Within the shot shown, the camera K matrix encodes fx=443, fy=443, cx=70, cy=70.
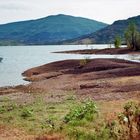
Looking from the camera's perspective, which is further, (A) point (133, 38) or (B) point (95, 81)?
(A) point (133, 38)

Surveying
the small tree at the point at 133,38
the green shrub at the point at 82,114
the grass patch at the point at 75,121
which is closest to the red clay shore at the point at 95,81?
the grass patch at the point at 75,121

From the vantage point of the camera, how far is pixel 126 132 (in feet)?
62.3

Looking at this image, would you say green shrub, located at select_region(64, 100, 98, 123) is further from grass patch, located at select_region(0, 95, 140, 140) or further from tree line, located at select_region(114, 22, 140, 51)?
tree line, located at select_region(114, 22, 140, 51)

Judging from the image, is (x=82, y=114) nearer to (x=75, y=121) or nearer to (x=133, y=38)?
(x=75, y=121)

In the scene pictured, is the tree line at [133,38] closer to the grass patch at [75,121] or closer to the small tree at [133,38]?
the small tree at [133,38]

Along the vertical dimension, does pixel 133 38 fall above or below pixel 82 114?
above

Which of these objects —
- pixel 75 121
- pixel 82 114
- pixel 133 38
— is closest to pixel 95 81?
pixel 82 114

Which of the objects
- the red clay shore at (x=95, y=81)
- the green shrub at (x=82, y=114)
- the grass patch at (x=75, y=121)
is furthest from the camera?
the red clay shore at (x=95, y=81)

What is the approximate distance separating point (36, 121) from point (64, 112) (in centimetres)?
309

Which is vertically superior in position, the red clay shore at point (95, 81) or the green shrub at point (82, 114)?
the green shrub at point (82, 114)

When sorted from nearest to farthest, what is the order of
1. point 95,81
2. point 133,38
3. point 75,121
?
1. point 75,121
2. point 95,81
3. point 133,38

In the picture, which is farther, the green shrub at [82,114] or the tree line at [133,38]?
the tree line at [133,38]

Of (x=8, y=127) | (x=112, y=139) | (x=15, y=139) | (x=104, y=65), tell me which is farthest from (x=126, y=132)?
(x=104, y=65)

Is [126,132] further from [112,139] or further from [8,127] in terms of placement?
[8,127]
